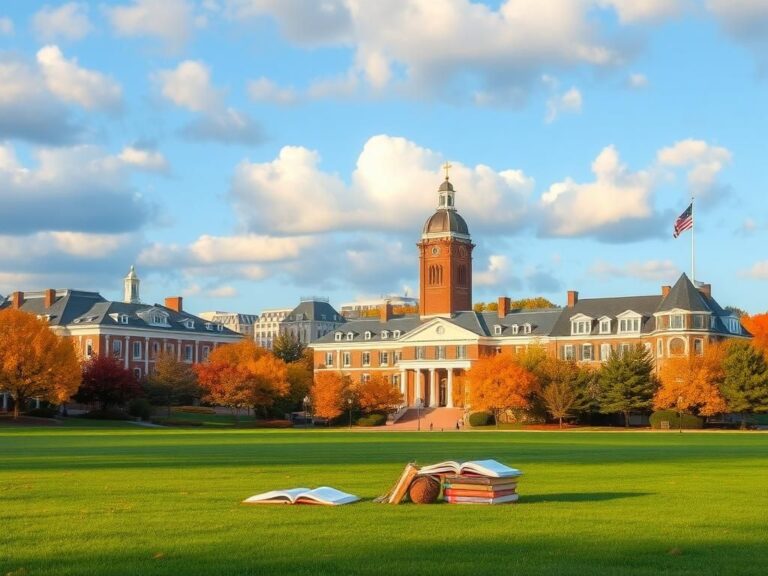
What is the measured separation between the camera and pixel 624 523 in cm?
1831

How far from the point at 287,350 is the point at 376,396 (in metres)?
39.7

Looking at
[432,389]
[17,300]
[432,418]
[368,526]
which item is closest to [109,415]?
[432,418]

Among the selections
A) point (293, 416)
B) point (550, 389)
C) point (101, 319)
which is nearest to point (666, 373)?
point (550, 389)

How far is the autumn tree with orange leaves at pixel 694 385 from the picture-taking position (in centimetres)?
9700

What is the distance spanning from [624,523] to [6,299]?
14710cm

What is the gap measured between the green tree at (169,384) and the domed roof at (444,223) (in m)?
36.2

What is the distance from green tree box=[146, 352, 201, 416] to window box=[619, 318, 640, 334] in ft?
150

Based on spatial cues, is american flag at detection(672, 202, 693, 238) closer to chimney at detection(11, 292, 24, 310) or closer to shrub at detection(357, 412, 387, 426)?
shrub at detection(357, 412, 387, 426)

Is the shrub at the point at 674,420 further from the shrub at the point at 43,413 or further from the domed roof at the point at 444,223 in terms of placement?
the shrub at the point at 43,413

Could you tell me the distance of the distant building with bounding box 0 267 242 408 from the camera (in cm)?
13925

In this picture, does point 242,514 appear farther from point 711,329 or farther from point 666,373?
point 711,329

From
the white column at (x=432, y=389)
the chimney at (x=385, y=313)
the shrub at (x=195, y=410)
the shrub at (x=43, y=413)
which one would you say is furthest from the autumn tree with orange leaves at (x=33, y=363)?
the chimney at (x=385, y=313)

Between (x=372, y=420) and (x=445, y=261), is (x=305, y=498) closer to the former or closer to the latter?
(x=372, y=420)

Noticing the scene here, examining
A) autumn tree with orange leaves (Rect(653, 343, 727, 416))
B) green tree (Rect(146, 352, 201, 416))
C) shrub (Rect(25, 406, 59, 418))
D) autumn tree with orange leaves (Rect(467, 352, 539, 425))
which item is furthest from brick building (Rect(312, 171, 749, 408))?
shrub (Rect(25, 406, 59, 418))
